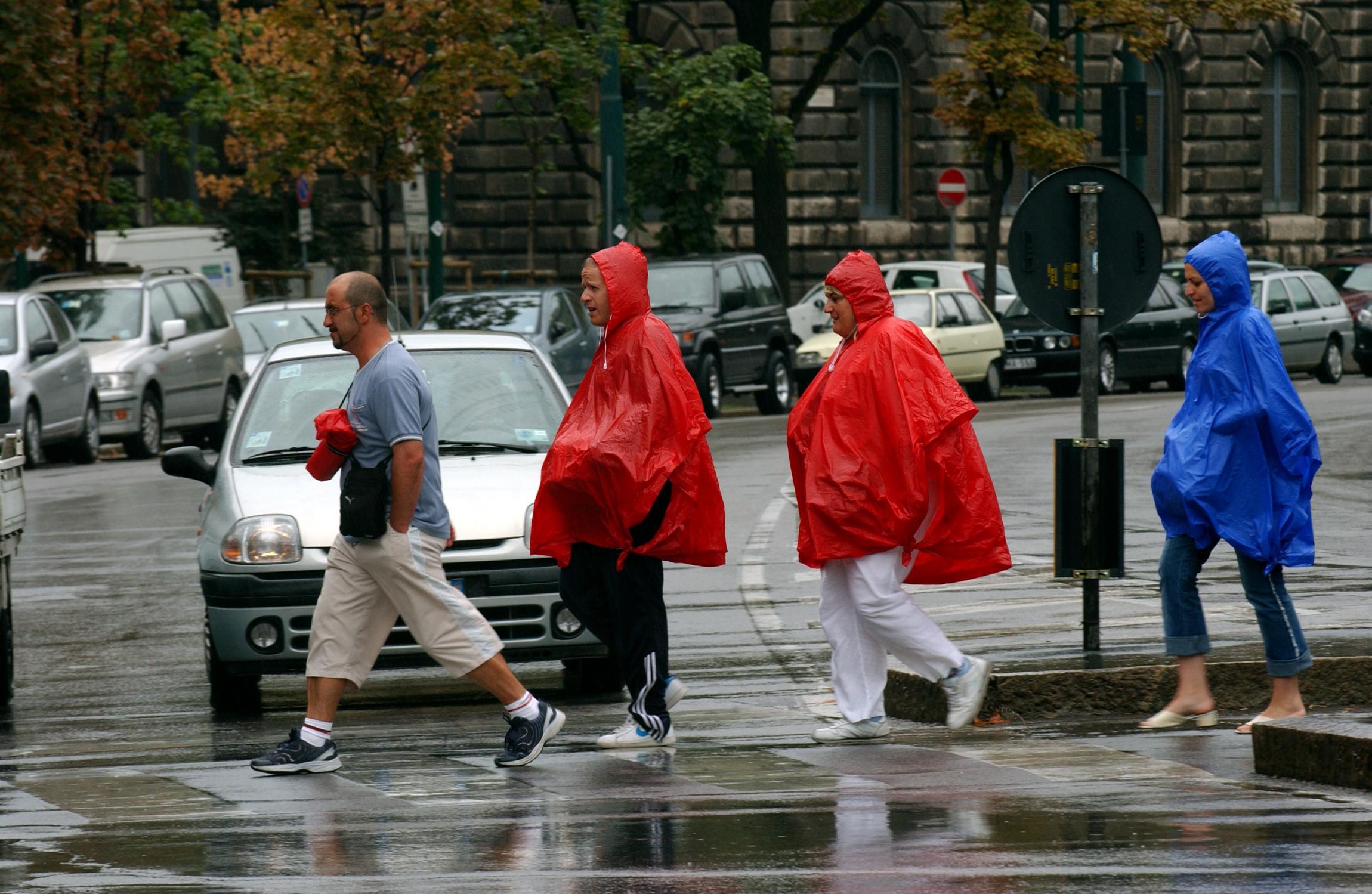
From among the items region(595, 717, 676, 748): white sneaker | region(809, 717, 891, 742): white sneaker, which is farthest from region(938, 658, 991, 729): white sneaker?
region(595, 717, 676, 748): white sneaker

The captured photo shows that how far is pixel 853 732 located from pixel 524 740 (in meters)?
1.20

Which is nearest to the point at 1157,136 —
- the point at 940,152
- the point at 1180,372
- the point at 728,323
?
the point at 940,152

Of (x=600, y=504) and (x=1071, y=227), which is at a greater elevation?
(x=1071, y=227)

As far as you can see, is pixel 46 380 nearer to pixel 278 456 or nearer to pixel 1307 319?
pixel 278 456

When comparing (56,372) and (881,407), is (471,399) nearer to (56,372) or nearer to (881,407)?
(881,407)

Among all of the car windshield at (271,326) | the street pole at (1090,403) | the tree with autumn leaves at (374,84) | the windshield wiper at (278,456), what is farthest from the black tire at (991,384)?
the windshield wiper at (278,456)

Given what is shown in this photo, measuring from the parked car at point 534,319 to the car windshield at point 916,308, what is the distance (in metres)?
7.12

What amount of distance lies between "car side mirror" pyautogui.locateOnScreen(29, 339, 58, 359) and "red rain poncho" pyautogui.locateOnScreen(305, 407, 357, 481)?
48.7ft

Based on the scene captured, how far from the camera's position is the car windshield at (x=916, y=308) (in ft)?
100

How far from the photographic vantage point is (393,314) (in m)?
25.0

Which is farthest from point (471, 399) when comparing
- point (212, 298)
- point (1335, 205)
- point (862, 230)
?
point (1335, 205)

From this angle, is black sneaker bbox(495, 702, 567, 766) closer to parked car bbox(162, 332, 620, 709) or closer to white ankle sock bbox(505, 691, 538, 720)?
white ankle sock bbox(505, 691, 538, 720)

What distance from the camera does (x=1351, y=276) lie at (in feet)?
129

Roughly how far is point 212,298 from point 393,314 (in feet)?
8.75
